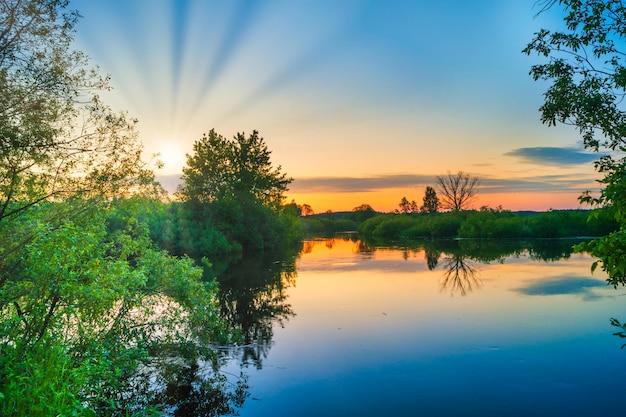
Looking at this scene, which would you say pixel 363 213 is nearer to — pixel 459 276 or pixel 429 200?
pixel 429 200

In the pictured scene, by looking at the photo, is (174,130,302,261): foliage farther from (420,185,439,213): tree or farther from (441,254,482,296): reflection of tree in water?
(420,185,439,213): tree

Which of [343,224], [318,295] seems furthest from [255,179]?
[343,224]

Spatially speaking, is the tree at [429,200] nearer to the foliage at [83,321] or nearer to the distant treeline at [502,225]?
the distant treeline at [502,225]

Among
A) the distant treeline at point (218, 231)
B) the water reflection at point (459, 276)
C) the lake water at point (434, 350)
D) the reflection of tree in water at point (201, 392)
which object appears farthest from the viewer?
the distant treeline at point (218, 231)

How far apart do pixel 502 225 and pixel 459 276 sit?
4118 centimetres

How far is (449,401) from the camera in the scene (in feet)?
26.6

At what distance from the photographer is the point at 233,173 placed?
170ft

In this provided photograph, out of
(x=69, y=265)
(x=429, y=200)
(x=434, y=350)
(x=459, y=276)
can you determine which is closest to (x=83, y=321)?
(x=69, y=265)

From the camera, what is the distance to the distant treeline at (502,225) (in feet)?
Result: 189

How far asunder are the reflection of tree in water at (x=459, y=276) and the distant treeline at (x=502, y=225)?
25.2 metres

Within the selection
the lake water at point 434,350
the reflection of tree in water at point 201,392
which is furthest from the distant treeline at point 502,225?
the reflection of tree in water at point 201,392

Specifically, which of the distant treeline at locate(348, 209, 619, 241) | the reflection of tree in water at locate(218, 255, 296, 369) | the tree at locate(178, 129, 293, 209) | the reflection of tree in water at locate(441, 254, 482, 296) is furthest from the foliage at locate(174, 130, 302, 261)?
the distant treeline at locate(348, 209, 619, 241)

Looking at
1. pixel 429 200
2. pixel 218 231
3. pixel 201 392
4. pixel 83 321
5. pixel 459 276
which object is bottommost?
pixel 201 392

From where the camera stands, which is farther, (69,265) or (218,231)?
(218,231)
